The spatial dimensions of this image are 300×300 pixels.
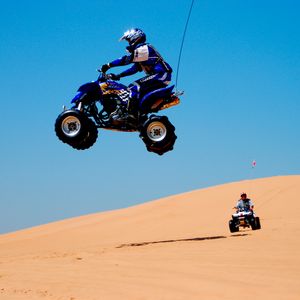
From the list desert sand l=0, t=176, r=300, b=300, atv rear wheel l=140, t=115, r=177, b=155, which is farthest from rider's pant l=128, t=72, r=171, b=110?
desert sand l=0, t=176, r=300, b=300

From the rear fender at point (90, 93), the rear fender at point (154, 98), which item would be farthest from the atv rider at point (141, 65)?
the rear fender at point (90, 93)

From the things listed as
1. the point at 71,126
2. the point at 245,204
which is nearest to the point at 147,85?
the point at 71,126

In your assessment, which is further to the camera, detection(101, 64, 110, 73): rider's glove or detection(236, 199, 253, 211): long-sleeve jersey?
detection(236, 199, 253, 211): long-sleeve jersey

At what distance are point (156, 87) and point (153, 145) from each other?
1250 mm

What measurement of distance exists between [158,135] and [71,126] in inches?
66.0

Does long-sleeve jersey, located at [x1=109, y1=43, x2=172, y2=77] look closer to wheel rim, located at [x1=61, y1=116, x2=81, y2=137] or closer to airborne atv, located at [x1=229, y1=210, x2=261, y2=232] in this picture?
wheel rim, located at [x1=61, y1=116, x2=81, y2=137]

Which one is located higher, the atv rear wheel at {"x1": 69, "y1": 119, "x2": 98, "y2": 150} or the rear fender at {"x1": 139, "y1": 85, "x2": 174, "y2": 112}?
the rear fender at {"x1": 139, "y1": 85, "x2": 174, "y2": 112}

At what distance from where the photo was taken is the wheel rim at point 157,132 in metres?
10.6

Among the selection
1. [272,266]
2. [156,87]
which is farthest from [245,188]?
[272,266]

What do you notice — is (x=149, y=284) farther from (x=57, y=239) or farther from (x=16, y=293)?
(x=57, y=239)

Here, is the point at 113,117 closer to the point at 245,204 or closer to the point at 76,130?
the point at 76,130

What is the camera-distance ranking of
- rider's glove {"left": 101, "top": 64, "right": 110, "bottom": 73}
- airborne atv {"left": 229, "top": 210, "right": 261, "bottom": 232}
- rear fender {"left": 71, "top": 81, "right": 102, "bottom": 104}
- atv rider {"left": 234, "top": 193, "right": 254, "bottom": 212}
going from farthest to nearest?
atv rider {"left": 234, "top": 193, "right": 254, "bottom": 212} < airborne atv {"left": 229, "top": 210, "right": 261, "bottom": 232} < rear fender {"left": 71, "top": 81, "right": 102, "bottom": 104} < rider's glove {"left": 101, "top": 64, "right": 110, "bottom": 73}

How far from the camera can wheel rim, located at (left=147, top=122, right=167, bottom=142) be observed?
10.6m

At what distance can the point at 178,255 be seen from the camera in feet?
30.3
